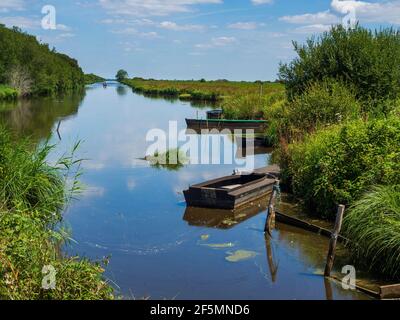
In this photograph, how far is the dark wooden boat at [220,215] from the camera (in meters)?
17.6

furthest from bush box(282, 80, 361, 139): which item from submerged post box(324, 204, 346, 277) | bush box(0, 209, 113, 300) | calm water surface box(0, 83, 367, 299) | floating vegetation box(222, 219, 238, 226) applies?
bush box(0, 209, 113, 300)

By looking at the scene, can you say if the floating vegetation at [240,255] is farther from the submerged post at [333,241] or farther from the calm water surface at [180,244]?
the submerged post at [333,241]

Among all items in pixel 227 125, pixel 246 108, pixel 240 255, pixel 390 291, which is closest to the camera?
pixel 390 291

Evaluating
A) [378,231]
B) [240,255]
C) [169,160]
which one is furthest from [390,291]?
[169,160]

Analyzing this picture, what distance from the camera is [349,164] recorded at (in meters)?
16.3

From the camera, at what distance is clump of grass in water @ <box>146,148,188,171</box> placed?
27.8 metres

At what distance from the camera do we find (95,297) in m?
8.51

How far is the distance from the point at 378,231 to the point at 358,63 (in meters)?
20.2

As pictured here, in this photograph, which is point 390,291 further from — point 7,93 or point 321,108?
point 7,93

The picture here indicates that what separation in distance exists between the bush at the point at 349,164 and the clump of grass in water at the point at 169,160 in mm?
10075

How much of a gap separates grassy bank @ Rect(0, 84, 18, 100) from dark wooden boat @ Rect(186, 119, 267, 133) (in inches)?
1607

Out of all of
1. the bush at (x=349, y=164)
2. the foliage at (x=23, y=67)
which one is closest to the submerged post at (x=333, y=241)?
the bush at (x=349, y=164)

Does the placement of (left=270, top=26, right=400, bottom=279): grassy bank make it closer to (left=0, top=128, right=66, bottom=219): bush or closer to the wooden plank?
the wooden plank
